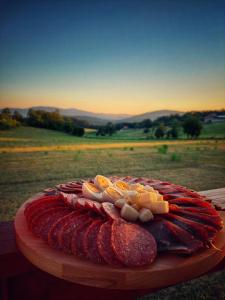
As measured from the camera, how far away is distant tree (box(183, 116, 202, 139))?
14125mm

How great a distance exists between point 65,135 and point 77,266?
29.6 feet

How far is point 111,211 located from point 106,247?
0.90ft

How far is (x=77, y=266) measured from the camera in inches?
56.7

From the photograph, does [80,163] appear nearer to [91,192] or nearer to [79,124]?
[79,124]

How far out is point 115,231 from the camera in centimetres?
153

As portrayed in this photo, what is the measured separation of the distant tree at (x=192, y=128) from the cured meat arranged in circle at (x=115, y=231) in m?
12.7

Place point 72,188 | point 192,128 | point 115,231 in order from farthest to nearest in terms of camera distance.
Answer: point 192,128
point 72,188
point 115,231

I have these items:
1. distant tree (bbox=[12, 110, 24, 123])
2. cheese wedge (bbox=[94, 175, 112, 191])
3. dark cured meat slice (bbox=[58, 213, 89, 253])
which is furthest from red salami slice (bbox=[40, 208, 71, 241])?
distant tree (bbox=[12, 110, 24, 123])

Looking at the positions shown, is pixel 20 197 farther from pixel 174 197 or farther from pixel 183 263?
pixel 183 263

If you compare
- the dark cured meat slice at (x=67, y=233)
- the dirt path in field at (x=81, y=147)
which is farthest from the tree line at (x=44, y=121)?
the dark cured meat slice at (x=67, y=233)

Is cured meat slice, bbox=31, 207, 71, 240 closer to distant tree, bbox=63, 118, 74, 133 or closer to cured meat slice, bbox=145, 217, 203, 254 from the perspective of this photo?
cured meat slice, bbox=145, 217, 203, 254

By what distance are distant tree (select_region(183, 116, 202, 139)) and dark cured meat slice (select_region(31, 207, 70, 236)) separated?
13.0m

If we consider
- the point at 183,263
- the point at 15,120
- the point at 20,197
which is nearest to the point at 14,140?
the point at 15,120

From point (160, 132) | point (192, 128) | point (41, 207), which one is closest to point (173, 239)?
point (41, 207)
